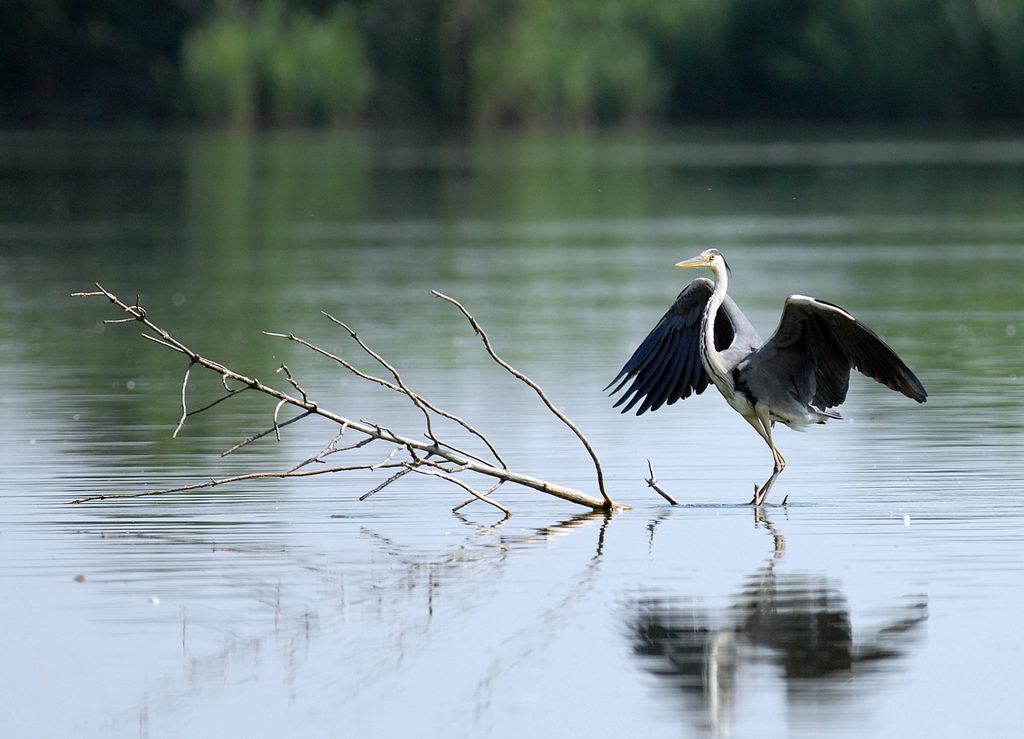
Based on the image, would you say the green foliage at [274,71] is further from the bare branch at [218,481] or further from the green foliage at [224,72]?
the bare branch at [218,481]

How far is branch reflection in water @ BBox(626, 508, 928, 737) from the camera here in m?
6.03

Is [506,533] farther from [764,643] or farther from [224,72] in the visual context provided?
[224,72]

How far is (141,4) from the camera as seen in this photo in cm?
7406

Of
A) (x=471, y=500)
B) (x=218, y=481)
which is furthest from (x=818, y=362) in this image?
(x=218, y=481)

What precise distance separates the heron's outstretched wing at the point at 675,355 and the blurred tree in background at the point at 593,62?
1810 inches

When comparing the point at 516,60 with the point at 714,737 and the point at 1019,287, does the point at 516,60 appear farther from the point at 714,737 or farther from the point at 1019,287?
the point at 714,737

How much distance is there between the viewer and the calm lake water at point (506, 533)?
19.9ft

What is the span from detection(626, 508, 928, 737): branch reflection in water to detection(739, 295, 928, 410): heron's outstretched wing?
1716 mm

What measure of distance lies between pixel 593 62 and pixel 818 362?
171 ft

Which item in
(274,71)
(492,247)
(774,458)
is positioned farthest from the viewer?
(274,71)

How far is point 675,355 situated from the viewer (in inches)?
396

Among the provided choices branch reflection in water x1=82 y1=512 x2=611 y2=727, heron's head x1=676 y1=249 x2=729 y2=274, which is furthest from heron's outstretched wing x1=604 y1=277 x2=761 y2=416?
branch reflection in water x1=82 y1=512 x2=611 y2=727

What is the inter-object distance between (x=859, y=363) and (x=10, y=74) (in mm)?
69891

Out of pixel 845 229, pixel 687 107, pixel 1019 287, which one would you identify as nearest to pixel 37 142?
pixel 687 107
